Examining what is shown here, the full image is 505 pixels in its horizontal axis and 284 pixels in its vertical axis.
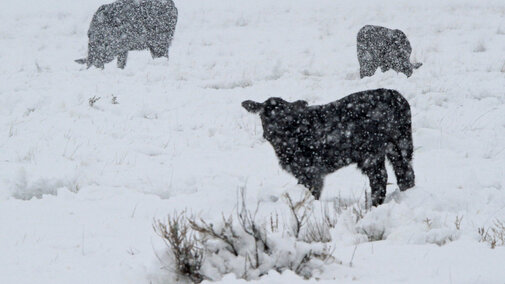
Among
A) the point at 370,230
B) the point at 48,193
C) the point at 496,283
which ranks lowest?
the point at 48,193

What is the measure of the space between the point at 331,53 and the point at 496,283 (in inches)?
479

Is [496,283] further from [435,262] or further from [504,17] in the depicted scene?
[504,17]

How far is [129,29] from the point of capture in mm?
14125

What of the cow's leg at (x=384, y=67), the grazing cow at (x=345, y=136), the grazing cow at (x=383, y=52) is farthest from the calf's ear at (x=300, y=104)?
the cow's leg at (x=384, y=67)

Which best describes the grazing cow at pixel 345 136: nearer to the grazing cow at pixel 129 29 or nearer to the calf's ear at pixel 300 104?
the calf's ear at pixel 300 104

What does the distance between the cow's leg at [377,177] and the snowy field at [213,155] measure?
11 cm

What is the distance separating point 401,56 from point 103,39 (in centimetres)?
746

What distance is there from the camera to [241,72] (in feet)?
39.4

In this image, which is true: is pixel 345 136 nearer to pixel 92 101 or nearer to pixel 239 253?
pixel 239 253

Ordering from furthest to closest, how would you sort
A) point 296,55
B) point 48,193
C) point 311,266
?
point 296,55 < point 48,193 < point 311,266

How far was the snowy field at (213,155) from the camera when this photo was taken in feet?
9.66

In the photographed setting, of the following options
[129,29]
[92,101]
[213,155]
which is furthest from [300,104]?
[129,29]

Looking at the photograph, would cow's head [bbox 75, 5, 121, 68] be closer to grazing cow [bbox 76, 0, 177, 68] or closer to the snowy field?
grazing cow [bbox 76, 0, 177, 68]

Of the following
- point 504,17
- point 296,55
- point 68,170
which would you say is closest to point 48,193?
point 68,170
